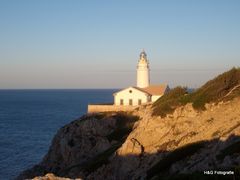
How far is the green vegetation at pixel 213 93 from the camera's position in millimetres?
36606

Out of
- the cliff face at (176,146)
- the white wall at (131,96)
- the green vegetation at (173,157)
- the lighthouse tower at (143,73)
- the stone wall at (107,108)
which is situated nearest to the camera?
the cliff face at (176,146)

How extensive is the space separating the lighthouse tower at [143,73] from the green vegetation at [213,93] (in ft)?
134

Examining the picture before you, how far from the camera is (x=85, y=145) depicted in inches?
2121

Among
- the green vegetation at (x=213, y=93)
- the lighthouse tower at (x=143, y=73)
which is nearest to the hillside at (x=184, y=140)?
the green vegetation at (x=213, y=93)

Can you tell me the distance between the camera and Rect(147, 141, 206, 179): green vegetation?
29.8 meters

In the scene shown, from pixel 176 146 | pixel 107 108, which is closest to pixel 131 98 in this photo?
pixel 107 108

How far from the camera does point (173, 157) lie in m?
30.4

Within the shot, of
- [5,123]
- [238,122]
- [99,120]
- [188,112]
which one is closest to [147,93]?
[99,120]

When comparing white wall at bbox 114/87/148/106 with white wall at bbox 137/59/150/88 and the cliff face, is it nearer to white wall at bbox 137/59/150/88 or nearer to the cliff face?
white wall at bbox 137/59/150/88

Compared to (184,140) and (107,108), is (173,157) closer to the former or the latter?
(184,140)

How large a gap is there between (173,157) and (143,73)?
52730 millimetres

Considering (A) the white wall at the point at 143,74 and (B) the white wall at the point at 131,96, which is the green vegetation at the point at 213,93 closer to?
(B) the white wall at the point at 131,96

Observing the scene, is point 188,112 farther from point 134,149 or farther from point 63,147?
point 63,147

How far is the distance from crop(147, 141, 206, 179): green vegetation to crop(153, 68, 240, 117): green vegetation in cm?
640
